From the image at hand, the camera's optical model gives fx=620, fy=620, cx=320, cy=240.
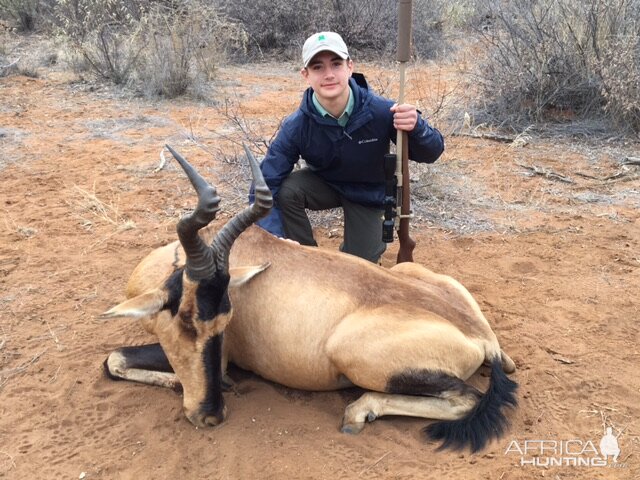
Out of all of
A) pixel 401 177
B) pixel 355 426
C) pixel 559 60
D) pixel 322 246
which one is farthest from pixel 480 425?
pixel 559 60

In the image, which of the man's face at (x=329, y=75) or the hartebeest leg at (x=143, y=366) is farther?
the man's face at (x=329, y=75)

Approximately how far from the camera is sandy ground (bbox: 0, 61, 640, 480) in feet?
11.7

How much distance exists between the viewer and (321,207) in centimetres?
570

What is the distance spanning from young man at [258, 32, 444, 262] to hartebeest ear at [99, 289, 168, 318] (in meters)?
1.54

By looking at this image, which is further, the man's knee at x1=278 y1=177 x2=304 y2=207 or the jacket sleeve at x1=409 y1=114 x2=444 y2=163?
the man's knee at x1=278 y1=177 x2=304 y2=207

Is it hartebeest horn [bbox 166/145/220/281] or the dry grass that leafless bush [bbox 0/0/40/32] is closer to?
the dry grass

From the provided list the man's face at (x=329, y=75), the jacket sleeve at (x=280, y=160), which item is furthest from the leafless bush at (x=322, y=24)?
the man's face at (x=329, y=75)

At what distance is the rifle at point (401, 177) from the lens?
16.2 feet

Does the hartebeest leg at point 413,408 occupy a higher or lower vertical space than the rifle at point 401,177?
lower

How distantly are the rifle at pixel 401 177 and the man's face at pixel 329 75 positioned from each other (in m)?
0.47

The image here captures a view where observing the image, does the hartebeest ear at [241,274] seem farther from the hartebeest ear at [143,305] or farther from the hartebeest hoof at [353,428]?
the hartebeest hoof at [353,428]

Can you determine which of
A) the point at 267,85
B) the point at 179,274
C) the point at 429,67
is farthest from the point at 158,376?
the point at 429,67

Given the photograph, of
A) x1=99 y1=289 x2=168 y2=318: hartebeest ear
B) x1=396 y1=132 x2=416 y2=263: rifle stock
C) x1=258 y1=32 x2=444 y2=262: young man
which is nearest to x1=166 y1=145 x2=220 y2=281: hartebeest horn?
x1=99 y1=289 x2=168 y2=318: hartebeest ear

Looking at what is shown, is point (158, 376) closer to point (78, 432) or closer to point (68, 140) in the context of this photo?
point (78, 432)
